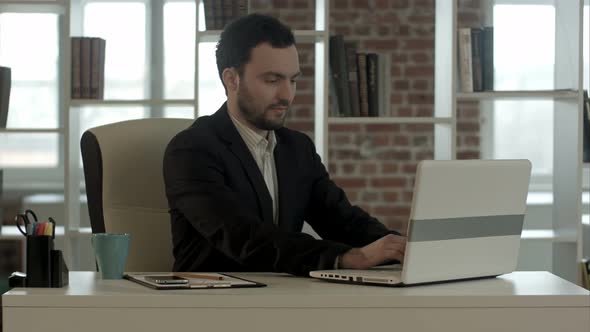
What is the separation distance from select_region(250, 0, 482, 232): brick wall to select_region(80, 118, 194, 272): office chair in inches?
83.2

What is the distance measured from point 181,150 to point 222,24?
5.42 feet

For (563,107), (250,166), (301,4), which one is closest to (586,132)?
(563,107)

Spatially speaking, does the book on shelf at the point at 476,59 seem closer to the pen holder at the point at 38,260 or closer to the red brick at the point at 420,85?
the red brick at the point at 420,85

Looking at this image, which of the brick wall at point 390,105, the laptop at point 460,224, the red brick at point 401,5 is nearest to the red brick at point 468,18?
the brick wall at point 390,105

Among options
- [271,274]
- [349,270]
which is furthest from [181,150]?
[349,270]

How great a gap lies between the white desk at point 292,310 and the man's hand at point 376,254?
22 cm

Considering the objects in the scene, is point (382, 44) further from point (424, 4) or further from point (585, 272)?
point (585, 272)

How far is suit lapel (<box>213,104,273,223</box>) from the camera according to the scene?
7.91 feet

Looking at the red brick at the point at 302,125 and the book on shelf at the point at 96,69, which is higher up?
the book on shelf at the point at 96,69

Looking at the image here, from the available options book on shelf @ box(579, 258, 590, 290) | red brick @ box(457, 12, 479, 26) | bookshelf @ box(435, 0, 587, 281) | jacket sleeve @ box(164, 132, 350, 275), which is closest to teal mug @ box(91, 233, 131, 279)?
jacket sleeve @ box(164, 132, 350, 275)

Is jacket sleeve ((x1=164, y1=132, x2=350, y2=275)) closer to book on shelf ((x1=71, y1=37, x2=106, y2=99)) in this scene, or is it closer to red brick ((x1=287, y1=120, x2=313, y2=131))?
book on shelf ((x1=71, y1=37, x2=106, y2=99))

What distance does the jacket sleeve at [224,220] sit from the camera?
1975 mm

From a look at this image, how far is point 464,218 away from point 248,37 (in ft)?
3.42

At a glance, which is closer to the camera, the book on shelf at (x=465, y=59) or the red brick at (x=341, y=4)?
the book on shelf at (x=465, y=59)
